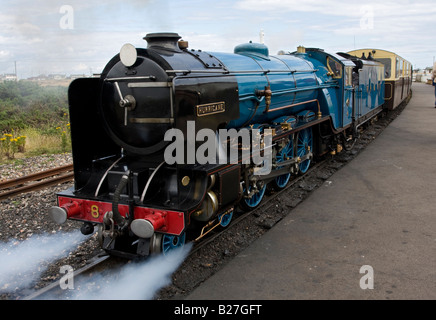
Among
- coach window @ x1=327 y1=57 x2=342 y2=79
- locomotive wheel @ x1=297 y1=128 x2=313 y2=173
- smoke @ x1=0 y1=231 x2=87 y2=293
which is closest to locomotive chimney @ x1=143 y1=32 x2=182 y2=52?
smoke @ x1=0 y1=231 x2=87 y2=293

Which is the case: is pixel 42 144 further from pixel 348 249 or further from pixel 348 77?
pixel 348 249

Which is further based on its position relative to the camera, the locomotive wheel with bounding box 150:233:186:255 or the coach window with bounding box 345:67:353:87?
the coach window with bounding box 345:67:353:87

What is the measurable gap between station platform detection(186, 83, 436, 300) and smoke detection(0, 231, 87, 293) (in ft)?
6.76

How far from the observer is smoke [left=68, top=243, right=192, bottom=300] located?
4.09 metres

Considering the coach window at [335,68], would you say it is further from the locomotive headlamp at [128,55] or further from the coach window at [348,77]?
the locomotive headlamp at [128,55]

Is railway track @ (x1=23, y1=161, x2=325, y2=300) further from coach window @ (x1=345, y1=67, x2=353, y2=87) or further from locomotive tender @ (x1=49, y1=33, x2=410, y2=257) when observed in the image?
coach window @ (x1=345, y1=67, x2=353, y2=87)

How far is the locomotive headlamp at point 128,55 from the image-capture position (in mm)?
4223

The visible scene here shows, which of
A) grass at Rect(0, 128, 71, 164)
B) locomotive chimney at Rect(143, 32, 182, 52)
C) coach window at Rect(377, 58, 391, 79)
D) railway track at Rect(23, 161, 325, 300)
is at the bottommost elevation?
railway track at Rect(23, 161, 325, 300)

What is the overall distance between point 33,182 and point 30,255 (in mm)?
3545

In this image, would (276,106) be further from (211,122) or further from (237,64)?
(211,122)

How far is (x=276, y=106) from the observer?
22.2ft

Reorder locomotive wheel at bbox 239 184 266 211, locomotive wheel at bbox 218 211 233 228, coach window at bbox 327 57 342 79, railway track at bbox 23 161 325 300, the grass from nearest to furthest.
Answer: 1. railway track at bbox 23 161 325 300
2. locomotive wheel at bbox 218 211 233 228
3. locomotive wheel at bbox 239 184 266 211
4. coach window at bbox 327 57 342 79
5. the grass

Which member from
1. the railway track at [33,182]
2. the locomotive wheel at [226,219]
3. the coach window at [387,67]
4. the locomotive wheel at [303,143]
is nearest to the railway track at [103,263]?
the locomotive wheel at [226,219]
